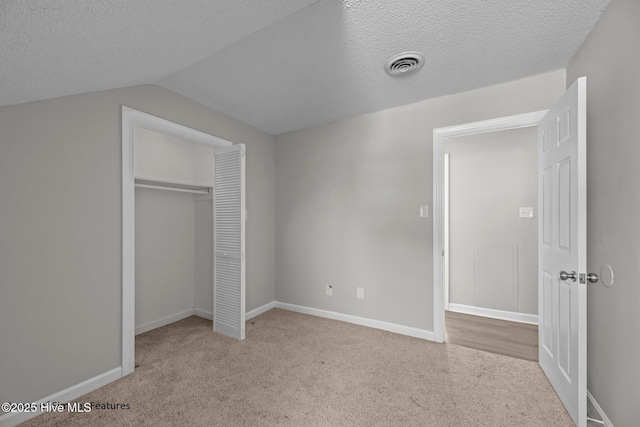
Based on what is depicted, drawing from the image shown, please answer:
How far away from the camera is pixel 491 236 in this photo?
136 inches

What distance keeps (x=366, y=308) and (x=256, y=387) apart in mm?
1529

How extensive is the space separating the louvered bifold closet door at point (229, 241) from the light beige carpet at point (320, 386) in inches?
9.5

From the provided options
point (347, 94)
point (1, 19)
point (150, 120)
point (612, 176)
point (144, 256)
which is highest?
point (347, 94)

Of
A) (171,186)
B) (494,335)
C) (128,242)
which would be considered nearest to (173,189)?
(171,186)

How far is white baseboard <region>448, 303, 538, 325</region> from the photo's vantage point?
322 centimetres

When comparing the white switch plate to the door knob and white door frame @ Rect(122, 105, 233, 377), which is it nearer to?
the door knob

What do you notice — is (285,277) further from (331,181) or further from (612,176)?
(612,176)

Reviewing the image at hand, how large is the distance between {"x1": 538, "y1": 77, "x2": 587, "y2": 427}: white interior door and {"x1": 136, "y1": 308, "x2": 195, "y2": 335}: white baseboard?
3668 millimetres

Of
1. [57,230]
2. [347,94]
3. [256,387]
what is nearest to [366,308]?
[256,387]

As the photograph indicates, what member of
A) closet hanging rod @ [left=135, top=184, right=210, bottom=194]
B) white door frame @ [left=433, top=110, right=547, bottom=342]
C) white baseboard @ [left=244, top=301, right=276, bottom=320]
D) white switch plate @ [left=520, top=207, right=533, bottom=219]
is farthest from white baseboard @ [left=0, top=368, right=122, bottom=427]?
white switch plate @ [left=520, top=207, right=533, bottom=219]

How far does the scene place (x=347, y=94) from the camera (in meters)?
2.61

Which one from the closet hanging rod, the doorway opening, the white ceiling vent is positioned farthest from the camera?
the doorway opening

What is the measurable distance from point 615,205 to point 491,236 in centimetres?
206

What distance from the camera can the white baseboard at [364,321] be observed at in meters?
2.77
